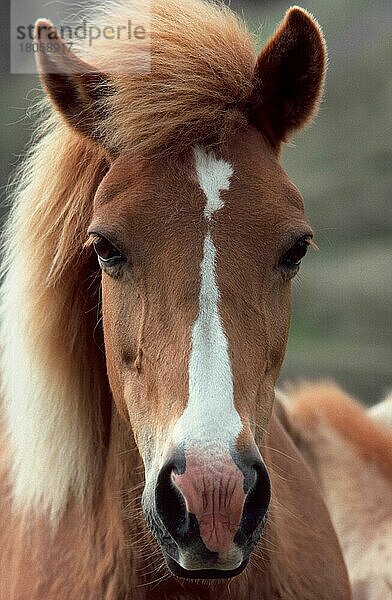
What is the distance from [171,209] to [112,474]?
0.69m

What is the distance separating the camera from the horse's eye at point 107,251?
6.20 ft

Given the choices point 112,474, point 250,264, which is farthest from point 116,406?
point 250,264

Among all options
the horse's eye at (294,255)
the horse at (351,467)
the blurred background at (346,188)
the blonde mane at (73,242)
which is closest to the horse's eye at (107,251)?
the blonde mane at (73,242)

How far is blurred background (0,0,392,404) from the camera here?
28.6ft

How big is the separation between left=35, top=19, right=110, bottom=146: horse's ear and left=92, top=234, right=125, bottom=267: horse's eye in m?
0.27

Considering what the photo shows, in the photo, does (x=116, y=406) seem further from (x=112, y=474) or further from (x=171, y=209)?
(x=171, y=209)

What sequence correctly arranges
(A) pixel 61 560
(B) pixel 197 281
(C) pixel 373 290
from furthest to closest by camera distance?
(C) pixel 373 290, (A) pixel 61 560, (B) pixel 197 281

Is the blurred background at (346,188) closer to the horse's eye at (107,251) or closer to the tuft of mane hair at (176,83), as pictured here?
the tuft of mane hair at (176,83)

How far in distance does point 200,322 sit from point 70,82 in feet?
2.11

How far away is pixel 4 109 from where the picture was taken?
31.3ft

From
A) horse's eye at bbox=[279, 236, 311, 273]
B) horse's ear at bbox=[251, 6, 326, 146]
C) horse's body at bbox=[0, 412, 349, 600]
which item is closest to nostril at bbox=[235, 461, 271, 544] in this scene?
horse's body at bbox=[0, 412, 349, 600]

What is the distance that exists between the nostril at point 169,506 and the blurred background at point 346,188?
21.8 feet

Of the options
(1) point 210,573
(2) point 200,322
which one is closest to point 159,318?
(2) point 200,322

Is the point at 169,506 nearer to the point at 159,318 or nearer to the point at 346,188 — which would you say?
the point at 159,318
